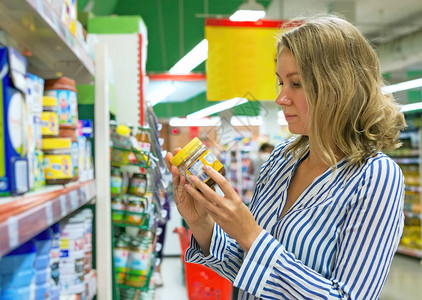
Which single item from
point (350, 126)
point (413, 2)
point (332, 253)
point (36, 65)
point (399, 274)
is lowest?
point (399, 274)

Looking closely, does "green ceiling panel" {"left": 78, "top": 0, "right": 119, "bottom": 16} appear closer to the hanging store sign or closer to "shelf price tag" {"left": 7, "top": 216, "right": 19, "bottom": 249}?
the hanging store sign

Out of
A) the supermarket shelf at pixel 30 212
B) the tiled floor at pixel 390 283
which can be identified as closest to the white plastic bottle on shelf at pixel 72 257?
the supermarket shelf at pixel 30 212

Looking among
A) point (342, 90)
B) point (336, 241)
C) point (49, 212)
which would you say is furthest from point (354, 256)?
point (49, 212)

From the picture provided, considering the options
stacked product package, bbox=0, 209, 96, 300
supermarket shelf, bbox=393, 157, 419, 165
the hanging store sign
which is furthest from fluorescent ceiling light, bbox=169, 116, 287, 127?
supermarket shelf, bbox=393, 157, 419, 165

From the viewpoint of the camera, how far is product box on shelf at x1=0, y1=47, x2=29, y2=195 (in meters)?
0.84

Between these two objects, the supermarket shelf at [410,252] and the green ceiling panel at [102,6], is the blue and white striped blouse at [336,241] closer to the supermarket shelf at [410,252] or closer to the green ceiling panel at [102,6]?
the green ceiling panel at [102,6]

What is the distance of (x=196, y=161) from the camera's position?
3.44 feet

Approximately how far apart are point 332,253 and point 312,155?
32 centimetres

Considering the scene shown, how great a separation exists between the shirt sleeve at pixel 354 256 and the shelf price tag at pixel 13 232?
526mm

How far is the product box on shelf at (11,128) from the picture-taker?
0.84 metres

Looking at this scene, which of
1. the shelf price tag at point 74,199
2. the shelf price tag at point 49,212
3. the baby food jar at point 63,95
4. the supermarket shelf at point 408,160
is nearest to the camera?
the shelf price tag at point 49,212

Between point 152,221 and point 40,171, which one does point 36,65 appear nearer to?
point 40,171

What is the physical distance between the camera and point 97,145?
1.79 metres

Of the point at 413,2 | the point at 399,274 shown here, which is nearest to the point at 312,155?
the point at 399,274
